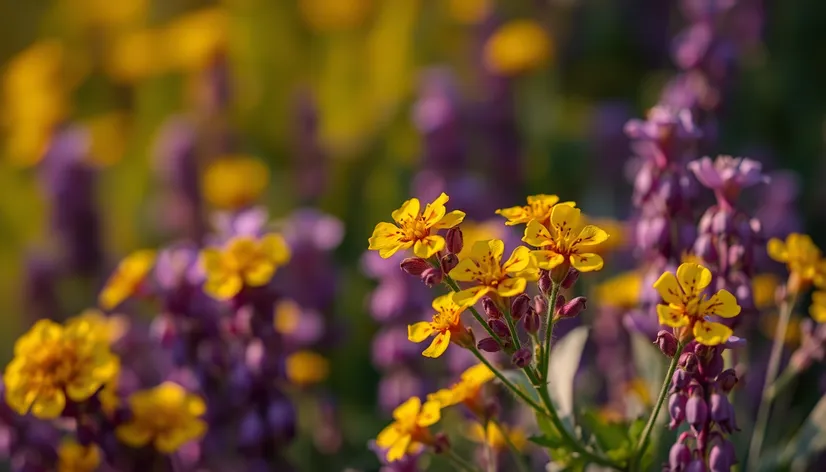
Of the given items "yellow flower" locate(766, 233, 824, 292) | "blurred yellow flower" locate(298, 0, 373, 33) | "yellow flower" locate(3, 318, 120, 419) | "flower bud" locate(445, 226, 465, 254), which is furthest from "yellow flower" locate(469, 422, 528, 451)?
"blurred yellow flower" locate(298, 0, 373, 33)

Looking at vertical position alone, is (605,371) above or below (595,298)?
below

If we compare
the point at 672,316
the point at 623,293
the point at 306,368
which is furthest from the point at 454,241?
the point at 306,368

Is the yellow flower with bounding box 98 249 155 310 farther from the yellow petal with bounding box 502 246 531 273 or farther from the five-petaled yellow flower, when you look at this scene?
the yellow petal with bounding box 502 246 531 273

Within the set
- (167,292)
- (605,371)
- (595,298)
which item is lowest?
(605,371)

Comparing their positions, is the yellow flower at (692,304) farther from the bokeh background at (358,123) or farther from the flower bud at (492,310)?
the bokeh background at (358,123)

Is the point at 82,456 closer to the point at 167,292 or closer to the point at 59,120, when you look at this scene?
the point at 167,292

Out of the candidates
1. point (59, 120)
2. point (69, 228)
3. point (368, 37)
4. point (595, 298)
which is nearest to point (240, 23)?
point (368, 37)

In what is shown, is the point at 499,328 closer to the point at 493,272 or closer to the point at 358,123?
the point at 493,272
